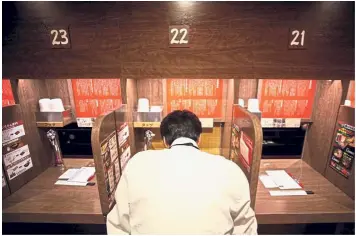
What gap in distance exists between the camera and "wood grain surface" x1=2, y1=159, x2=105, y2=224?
63.3 inches

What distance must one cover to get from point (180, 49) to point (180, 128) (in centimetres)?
79

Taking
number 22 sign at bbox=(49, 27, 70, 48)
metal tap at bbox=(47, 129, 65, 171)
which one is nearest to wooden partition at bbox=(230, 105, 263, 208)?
number 22 sign at bbox=(49, 27, 70, 48)

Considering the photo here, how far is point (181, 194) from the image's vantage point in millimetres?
1003

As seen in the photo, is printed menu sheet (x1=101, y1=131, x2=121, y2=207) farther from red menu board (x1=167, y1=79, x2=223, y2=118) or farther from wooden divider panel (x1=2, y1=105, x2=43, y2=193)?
wooden divider panel (x1=2, y1=105, x2=43, y2=193)

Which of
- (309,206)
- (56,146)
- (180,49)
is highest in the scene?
(180,49)

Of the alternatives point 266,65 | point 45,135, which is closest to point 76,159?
point 45,135

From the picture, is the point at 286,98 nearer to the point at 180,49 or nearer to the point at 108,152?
the point at 180,49

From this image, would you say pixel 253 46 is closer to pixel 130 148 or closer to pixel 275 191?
pixel 275 191

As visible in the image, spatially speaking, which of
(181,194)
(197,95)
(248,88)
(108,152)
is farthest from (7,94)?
(248,88)

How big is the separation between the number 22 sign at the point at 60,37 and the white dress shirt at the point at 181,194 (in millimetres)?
1326

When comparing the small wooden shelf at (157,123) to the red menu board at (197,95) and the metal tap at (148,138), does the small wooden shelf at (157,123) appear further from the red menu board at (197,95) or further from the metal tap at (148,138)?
the metal tap at (148,138)

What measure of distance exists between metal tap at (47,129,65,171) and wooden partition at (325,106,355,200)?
306 cm

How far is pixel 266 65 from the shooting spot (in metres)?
1.73

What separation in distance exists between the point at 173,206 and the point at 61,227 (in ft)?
6.67
